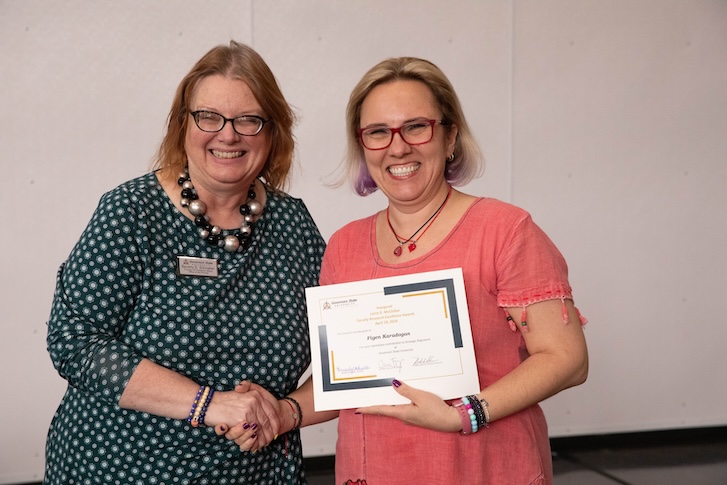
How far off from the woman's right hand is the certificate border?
0.68 ft

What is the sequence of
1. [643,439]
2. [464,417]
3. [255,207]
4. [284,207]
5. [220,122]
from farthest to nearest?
[643,439], [284,207], [255,207], [220,122], [464,417]

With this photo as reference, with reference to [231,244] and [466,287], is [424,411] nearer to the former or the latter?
[466,287]

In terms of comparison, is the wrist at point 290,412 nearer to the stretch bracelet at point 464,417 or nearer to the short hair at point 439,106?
the stretch bracelet at point 464,417

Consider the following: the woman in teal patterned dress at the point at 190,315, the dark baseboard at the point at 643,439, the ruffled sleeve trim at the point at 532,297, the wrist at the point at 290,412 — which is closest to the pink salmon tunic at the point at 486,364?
the ruffled sleeve trim at the point at 532,297

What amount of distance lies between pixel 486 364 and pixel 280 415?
0.60 metres

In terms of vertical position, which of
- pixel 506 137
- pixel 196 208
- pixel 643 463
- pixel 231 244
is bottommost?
pixel 643 463

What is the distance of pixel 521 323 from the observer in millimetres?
1786

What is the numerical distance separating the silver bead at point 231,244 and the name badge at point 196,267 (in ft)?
0.23

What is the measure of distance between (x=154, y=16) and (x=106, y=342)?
9.62 ft

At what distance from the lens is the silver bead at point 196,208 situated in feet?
6.82

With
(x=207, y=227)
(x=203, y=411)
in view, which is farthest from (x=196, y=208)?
(x=203, y=411)

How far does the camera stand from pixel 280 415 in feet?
6.68

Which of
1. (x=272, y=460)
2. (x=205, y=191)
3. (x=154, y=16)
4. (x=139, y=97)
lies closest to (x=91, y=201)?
(x=139, y=97)
